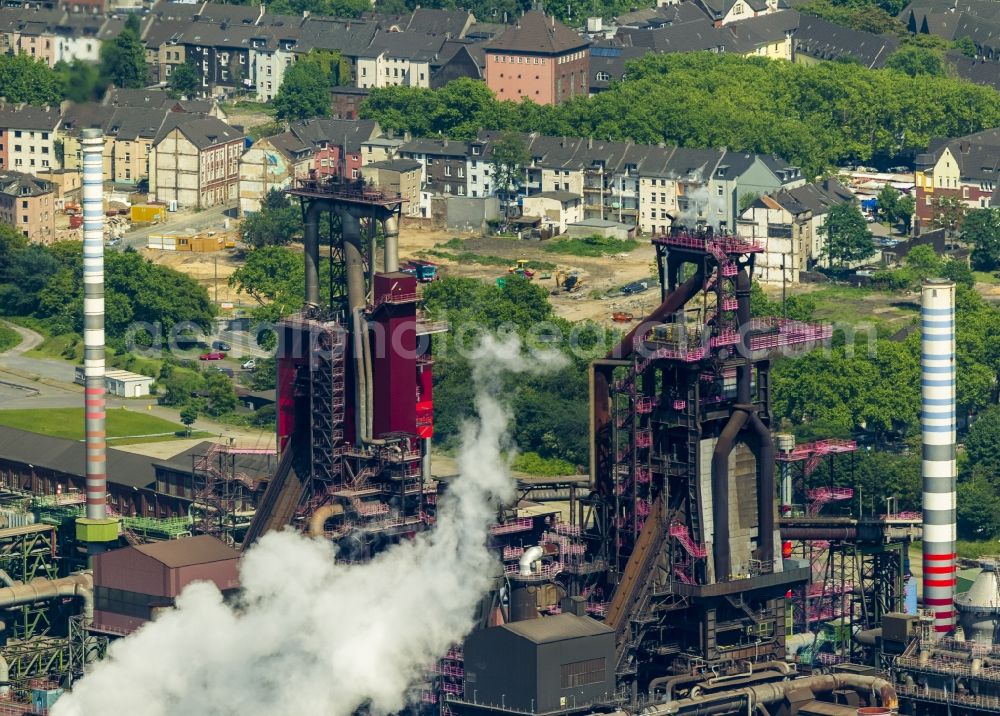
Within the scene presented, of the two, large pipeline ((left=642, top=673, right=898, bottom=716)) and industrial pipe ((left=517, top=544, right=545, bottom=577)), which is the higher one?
industrial pipe ((left=517, top=544, right=545, bottom=577))

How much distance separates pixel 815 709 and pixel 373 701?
24032 millimetres

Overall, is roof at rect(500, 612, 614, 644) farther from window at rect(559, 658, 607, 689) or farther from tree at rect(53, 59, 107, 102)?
tree at rect(53, 59, 107, 102)

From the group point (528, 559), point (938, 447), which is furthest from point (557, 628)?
point (938, 447)

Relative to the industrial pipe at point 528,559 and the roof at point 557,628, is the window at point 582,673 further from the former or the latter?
the industrial pipe at point 528,559

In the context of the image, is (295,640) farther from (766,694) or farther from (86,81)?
(86,81)

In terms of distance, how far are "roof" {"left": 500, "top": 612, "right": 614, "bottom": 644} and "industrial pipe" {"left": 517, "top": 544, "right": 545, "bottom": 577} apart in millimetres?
4054

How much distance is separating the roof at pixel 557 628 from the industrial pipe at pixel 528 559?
4.05 metres

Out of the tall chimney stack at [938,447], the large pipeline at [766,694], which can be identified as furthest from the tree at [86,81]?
the tall chimney stack at [938,447]

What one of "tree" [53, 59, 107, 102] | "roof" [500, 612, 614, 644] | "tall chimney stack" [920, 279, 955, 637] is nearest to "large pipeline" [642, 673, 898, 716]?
"roof" [500, 612, 614, 644]

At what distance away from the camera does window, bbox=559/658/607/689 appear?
7367 inches

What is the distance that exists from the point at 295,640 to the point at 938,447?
126 feet

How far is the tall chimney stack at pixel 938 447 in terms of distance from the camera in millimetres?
195625

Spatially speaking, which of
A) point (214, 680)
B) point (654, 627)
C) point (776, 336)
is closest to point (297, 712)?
point (214, 680)

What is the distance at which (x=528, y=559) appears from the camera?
643 ft
